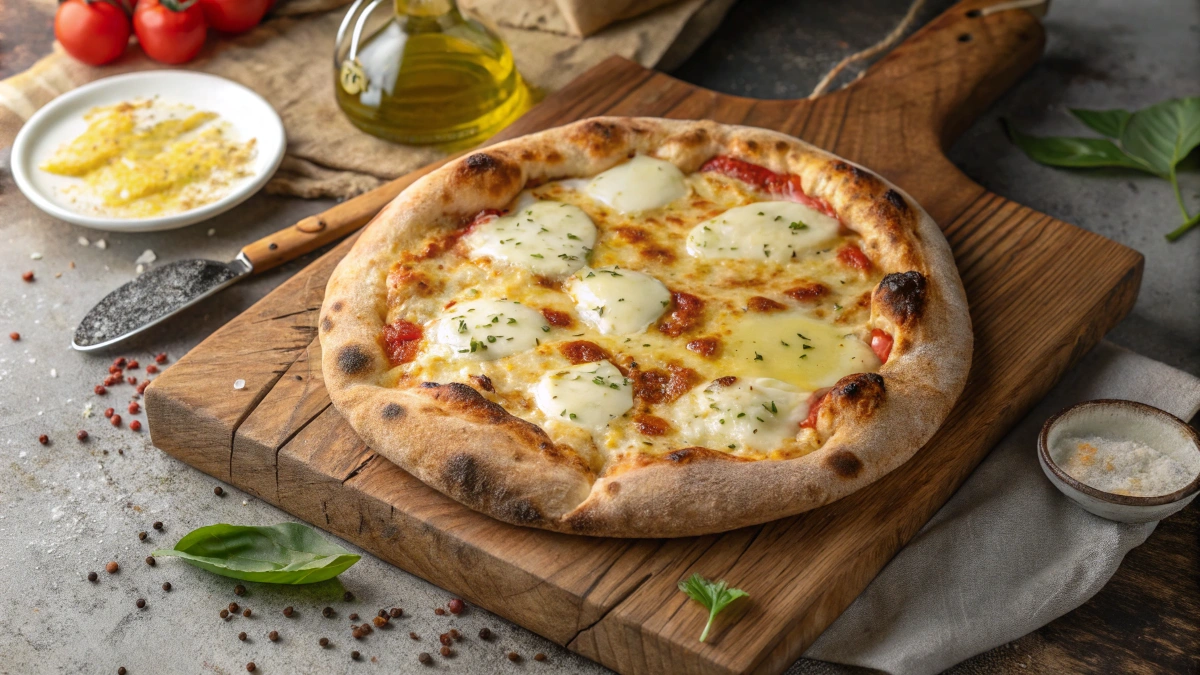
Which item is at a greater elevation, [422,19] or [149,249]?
[422,19]

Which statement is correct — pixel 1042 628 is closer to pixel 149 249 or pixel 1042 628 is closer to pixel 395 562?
pixel 395 562

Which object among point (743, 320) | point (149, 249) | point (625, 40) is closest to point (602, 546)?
point (743, 320)

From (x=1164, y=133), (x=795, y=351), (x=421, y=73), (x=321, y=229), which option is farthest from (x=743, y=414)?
(x=1164, y=133)

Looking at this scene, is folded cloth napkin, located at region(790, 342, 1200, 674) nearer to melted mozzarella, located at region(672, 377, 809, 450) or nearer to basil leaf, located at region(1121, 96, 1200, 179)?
melted mozzarella, located at region(672, 377, 809, 450)

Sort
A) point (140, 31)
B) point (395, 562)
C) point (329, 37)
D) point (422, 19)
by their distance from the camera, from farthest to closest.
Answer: point (329, 37) < point (140, 31) < point (422, 19) < point (395, 562)

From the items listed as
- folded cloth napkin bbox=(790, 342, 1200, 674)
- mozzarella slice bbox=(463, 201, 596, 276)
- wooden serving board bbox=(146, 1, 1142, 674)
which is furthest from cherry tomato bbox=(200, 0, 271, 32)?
folded cloth napkin bbox=(790, 342, 1200, 674)

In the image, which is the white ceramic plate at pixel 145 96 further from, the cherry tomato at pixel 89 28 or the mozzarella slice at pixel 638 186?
the mozzarella slice at pixel 638 186

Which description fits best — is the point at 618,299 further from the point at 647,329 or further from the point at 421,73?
the point at 421,73
